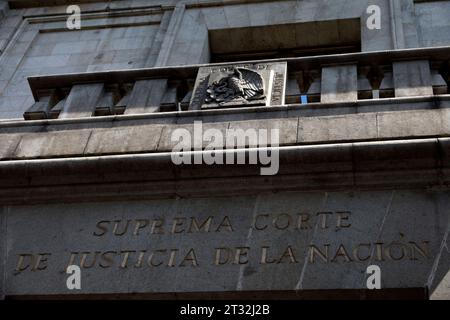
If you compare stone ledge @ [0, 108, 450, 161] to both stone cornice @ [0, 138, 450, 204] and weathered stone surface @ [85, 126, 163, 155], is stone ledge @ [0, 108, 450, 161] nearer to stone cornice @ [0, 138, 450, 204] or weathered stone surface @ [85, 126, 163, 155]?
weathered stone surface @ [85, 126, 163, 155]

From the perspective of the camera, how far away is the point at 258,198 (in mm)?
9609

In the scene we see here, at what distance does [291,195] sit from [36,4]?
11.5 meters

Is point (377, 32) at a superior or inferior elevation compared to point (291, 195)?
superior

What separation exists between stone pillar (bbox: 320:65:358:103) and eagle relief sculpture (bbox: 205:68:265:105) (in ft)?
3.05

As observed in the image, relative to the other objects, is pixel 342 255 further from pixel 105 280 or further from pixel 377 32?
pixel 377 32

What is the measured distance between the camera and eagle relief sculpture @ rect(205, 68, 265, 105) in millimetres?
10695

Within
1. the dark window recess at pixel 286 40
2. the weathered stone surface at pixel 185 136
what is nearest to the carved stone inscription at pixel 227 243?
the weathered stone surface at pixel 185 136

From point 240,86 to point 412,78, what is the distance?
2483mm

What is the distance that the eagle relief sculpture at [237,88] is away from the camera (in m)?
10.7

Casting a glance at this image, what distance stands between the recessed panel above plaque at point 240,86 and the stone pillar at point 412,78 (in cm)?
165

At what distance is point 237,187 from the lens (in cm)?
Answer: 965

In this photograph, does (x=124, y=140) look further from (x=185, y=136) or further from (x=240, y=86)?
(x=240, y=86)
